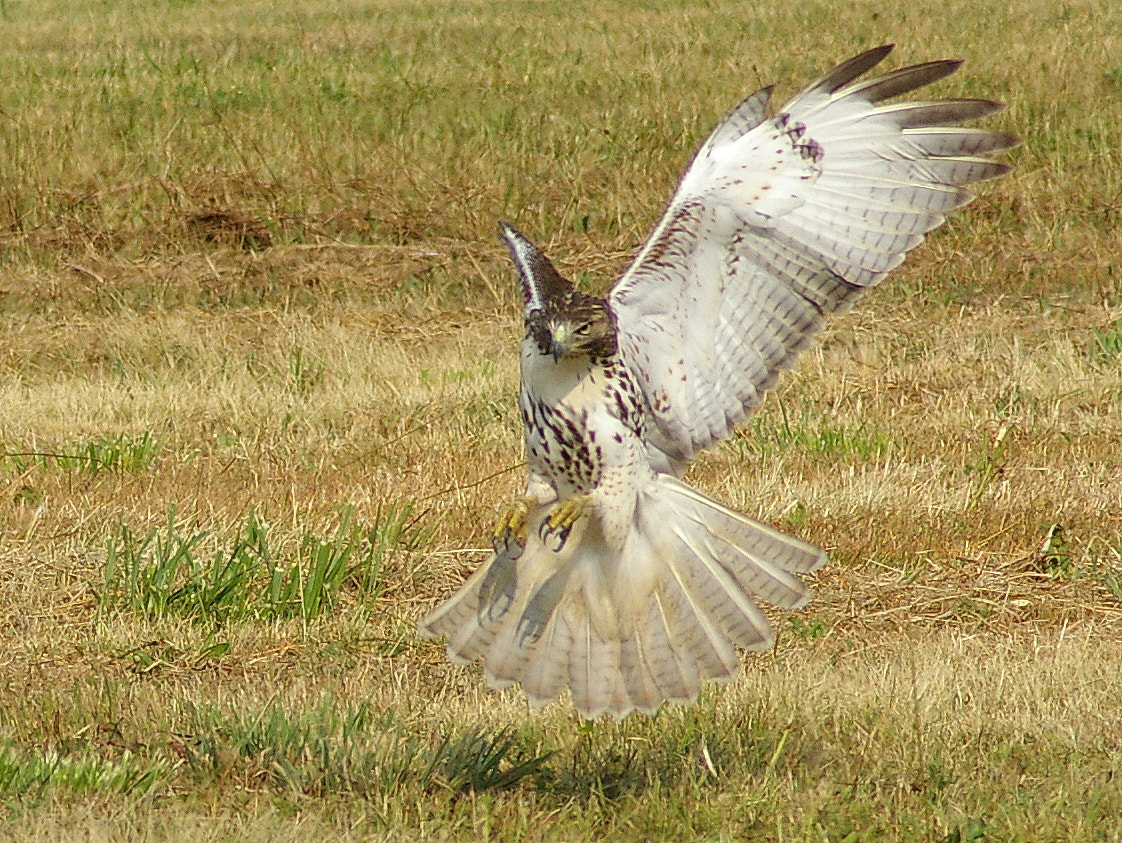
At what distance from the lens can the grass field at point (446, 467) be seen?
13.6 feet

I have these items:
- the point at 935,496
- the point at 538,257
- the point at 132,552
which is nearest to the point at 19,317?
the point at 132,552

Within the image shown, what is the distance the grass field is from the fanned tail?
0.88 ft

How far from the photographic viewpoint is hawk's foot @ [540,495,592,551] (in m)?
4.34

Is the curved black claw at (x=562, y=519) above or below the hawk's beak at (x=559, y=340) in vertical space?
below

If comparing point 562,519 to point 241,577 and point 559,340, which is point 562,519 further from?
point 241,577

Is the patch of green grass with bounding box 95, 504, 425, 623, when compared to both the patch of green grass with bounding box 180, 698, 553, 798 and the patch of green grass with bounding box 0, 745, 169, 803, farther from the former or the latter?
the patch of green grass with bounding box 0, 745, 169, 803

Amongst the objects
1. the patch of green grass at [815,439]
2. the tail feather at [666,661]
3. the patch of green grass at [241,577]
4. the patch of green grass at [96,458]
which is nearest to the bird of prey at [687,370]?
the tail feather at [666,661]

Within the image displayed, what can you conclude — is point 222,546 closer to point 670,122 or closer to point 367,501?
point 367,501

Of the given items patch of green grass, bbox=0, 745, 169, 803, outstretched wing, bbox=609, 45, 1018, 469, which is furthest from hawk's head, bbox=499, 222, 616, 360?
patch of green grass, bbox=0, 745, 169, 803

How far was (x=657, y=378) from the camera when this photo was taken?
182 inches

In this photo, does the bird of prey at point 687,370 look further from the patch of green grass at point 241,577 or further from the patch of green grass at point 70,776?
the patch of green grass at point 241,577

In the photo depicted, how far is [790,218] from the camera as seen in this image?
4473 millimetres

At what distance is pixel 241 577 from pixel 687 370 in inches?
74.2

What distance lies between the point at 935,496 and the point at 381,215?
6577 millimetres
